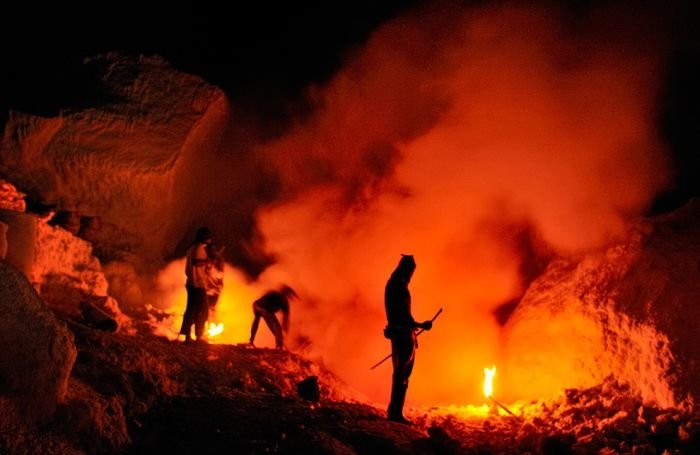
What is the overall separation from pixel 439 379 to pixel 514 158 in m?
4.38

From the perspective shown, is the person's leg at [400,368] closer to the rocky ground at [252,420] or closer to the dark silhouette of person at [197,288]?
the rocky ground at [252,420]

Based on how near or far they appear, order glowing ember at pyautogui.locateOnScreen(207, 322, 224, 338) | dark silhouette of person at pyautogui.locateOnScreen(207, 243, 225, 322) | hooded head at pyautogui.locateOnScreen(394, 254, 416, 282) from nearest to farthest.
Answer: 1. hooded head at pyautogui.locateOnScreen(394, 254, 416, 282)
2. dark silhouette of person at pyautogui.locateOnScreen(207, 243, 225, 322)
3. glowing ember at pyautogui.locateOnScreen(207, 322, 224, 338)

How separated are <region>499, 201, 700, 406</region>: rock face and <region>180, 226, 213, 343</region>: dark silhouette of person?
4.94m

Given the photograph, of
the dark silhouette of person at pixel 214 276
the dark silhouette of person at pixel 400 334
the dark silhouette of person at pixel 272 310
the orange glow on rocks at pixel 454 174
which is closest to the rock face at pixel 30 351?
the dark silhouette of person at pixel 400 334

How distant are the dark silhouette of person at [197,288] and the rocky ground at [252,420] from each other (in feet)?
2.85

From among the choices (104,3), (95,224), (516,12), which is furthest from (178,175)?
(516,12)

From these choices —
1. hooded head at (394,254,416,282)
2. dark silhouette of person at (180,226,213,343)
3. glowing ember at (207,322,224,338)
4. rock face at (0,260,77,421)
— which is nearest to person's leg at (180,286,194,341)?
dark silhouette of person at (180,226,213,343)

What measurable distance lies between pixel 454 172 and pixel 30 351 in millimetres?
8072

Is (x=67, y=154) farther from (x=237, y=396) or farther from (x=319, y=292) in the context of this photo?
(x=237, y=396)

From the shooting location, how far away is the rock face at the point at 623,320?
21.1 ft

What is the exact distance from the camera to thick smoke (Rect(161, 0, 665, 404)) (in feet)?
28.0

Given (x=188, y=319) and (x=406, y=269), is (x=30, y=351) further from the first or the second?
(x=188, y=319)

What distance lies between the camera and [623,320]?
7.21 m

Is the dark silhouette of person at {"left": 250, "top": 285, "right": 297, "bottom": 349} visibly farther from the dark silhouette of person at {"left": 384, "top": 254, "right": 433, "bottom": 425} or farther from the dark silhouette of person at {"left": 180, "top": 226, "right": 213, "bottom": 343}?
the dark silhouette of person at {"left": 384, "top": 254, "right": 433, "bottom": 425}
